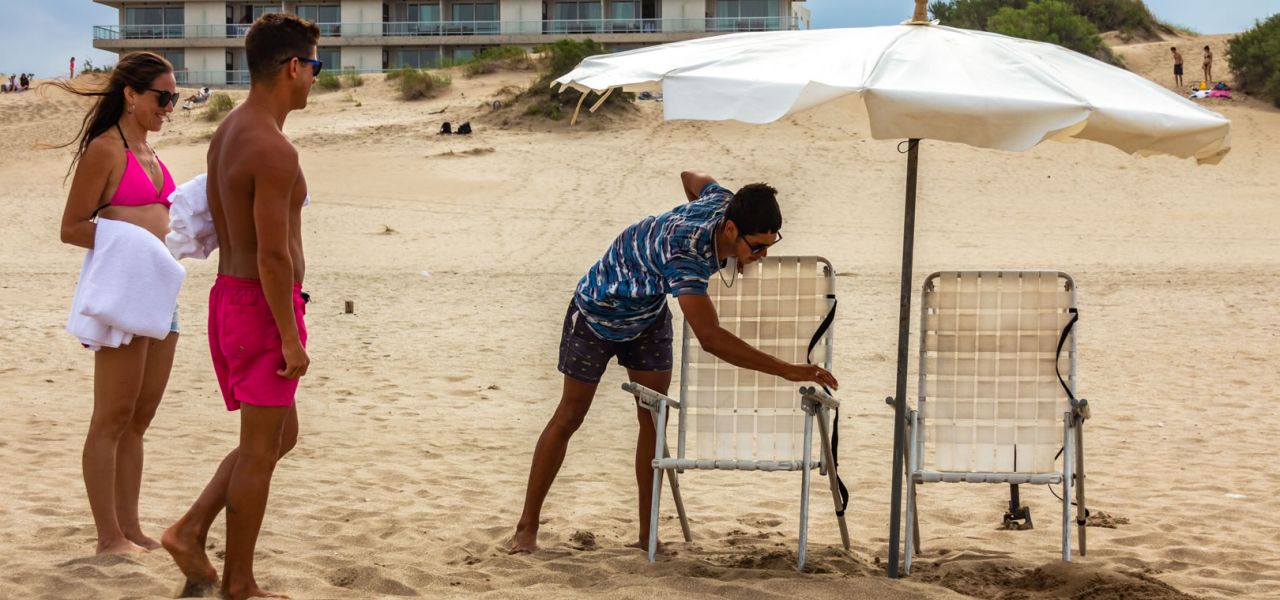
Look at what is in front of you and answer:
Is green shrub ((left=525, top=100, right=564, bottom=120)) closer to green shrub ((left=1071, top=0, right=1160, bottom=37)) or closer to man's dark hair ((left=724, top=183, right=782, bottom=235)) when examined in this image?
green shrub ((left=1071, top=0, right=1160, bottom=37))

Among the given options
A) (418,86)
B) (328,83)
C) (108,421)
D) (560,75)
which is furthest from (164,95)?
(328,83)

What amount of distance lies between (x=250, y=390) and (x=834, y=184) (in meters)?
22.3

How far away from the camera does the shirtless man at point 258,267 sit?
331 cm

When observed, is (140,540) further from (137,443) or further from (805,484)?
(805,484)

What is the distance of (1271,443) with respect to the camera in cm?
684

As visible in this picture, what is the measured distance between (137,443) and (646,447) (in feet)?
5.99

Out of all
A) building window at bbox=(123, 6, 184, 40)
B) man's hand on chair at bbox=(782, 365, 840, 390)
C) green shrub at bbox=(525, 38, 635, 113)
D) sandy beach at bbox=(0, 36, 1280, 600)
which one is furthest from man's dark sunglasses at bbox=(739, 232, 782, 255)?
building window at bbox=(123, 6, 184, 40)

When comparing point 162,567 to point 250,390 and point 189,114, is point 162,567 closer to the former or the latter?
point 250,390

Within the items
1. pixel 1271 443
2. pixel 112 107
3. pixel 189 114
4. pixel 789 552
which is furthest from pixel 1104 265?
pixel 189 114

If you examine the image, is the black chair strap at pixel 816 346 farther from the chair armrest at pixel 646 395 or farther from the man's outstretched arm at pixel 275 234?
the man's outstretched arm at pixel 275 234

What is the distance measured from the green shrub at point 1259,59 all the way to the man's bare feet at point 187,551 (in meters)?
34.2

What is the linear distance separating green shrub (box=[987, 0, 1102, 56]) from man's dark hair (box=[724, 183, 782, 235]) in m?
36.5

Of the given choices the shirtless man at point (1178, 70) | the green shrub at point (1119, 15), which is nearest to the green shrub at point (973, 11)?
the green shrub at point (1119, 15)

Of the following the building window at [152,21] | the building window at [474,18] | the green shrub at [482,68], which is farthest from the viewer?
the building window at [152,21]
